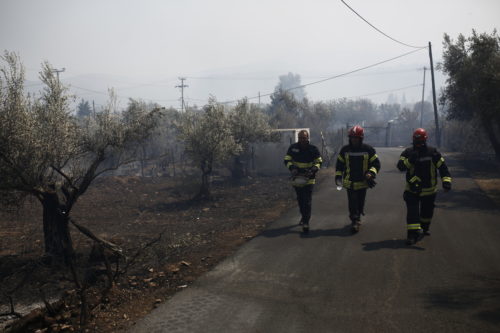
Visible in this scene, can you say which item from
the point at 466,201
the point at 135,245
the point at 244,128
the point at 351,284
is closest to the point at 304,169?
the point at 351,284

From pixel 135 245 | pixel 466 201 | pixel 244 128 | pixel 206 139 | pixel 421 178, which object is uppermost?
pixel 244 128

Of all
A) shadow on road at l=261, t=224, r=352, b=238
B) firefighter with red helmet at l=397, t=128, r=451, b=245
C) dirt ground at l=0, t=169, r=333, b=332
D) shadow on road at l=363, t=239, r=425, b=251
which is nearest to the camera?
dirt ground at l=0, t=169, r=333, b=332

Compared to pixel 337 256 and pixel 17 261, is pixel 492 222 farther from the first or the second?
pixel 17 261

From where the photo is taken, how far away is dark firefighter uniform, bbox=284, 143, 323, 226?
827cm

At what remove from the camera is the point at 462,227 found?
26.5 ft

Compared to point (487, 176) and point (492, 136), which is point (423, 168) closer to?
point (487, 176)

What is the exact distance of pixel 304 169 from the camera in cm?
841

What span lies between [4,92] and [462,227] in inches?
378

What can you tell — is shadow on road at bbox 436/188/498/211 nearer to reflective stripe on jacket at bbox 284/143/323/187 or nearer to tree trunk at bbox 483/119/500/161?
reflective stripe on jacket at bbox 284/143/323/187

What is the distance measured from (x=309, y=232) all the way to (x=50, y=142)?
560 centimetres

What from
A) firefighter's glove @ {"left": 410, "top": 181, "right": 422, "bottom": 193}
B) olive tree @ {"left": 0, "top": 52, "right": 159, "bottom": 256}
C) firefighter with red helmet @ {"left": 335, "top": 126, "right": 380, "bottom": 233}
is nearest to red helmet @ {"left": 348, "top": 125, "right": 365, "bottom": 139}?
firefighter with red helmet @ {"left": 335, "top": 126, "right": 380, "bottom": 233}

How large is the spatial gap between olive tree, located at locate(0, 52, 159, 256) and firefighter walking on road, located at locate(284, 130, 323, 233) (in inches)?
155

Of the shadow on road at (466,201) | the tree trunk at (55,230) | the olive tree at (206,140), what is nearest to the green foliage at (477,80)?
the shadow on road at (466,201)

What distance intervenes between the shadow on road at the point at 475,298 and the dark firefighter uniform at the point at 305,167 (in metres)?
3.50
